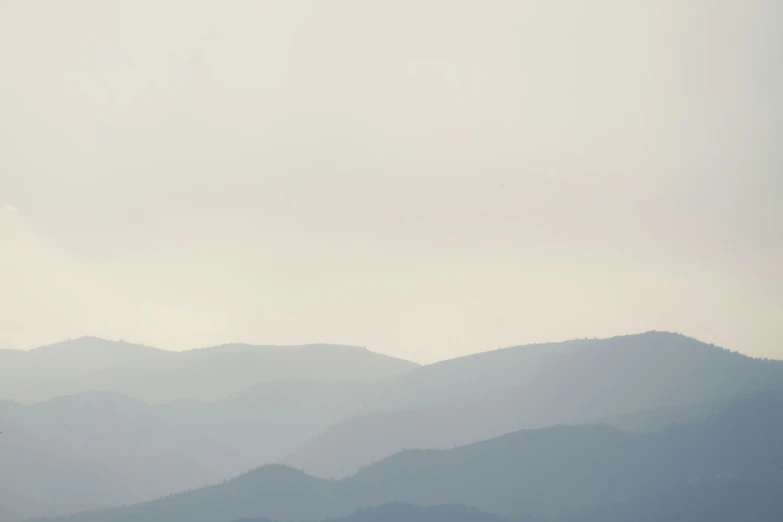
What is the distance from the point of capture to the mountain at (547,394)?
446ft

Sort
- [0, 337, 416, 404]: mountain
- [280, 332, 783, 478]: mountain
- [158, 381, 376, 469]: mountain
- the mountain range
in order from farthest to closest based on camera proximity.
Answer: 1. [0, 337, 416, 404]: mountain
2. [158, 381, 376, 469]: mountain
3. [280, 332, 783, 478]: mountain
4. the mountain range

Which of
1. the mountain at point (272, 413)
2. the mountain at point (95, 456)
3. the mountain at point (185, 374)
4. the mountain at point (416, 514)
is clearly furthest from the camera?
the mountain at point (185, 374)

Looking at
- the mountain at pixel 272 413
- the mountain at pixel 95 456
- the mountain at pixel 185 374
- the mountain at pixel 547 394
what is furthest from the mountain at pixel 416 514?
the mountain at pixel 185 374

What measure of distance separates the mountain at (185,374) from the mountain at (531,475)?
72.7m

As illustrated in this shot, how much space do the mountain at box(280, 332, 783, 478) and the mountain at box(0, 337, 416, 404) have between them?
98.9 ft

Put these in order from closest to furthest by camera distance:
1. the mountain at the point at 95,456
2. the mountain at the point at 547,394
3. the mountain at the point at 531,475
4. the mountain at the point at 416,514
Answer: the mountain at the point at 416,514 < the mountain at the point at 531,475 < the mountain at the point at 95,456 < the mountain at the point at 547,394

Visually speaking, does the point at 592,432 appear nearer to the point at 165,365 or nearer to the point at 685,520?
the point at 685,520

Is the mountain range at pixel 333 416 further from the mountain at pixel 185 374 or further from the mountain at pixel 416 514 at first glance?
the mountain at pixel 416 514

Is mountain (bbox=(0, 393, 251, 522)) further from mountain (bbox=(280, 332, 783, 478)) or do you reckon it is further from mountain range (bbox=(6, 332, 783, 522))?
mountain (bbox=(280, 332, 783, 478))

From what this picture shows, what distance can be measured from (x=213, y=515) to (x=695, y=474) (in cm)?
6202

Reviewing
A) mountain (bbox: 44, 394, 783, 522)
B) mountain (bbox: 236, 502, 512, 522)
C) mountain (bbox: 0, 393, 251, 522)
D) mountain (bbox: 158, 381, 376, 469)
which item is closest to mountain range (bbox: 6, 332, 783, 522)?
mountain (bbox: 0, 393, 251, 522)

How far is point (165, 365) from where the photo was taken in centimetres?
19825

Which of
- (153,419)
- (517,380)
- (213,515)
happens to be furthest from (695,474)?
(153,419)

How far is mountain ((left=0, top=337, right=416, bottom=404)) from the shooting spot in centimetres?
18638
